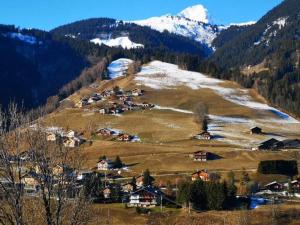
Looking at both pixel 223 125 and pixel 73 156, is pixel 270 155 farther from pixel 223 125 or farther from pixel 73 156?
pixel 73 156

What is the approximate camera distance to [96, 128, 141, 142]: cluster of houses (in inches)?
6132

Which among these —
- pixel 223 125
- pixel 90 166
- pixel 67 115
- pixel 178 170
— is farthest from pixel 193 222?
pixel 67 115

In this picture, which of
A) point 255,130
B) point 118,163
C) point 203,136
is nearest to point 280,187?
point 118,163

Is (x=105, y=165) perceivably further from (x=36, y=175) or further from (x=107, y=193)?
(x=36, y=175)

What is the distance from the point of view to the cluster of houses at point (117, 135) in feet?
511

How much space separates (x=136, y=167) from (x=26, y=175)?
101 m

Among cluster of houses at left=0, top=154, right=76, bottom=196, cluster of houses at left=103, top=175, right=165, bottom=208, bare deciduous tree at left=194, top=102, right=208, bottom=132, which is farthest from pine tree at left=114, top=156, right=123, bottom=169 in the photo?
cluster of houses at left=0, top=154, right=76, bottom=196

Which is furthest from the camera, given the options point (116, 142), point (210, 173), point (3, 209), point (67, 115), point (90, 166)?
point (67, 115)

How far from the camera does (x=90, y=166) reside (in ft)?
411

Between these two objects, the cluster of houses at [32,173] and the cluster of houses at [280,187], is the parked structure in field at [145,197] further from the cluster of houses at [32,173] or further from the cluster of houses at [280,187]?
the cluster of houses at [32,173]

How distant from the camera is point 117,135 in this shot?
15962cm

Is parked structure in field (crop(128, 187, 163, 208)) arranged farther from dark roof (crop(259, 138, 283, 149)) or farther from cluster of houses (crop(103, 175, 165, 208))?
dark roof (crop(259, 138, 283, 149))

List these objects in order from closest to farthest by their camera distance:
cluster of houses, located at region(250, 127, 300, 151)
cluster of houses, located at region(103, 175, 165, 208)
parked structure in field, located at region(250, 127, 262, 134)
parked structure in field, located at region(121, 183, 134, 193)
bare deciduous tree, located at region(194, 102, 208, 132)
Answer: cluster of houses, located at region(103, 175, 165, 208) < parked structure in field, located at region(121, 183, 134, 193) < cluster of houses, located at region(250, 127, 300, 151) < parked structure in field, located at region(250, 127, 262, 134) < bare deciduous tree, located at region(194, 102, 208, 132)

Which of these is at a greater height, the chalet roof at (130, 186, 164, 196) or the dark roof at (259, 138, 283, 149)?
the dark roof at (259, 138, 283, 149)
